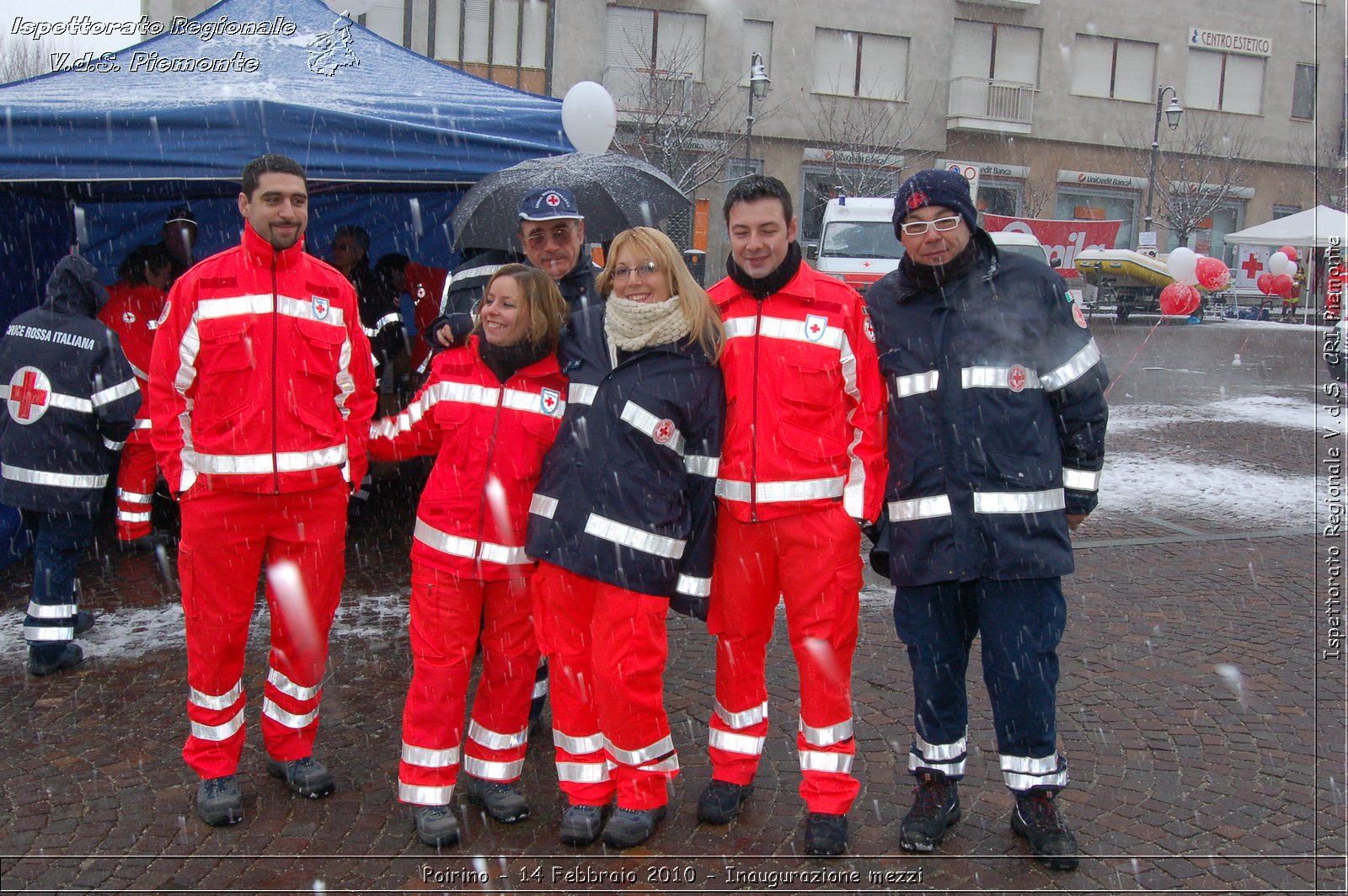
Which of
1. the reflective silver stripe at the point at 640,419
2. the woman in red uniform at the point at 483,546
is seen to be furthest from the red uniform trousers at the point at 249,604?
the reflective silver stripe at the point at 640,419

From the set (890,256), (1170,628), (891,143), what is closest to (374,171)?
(1170,628)

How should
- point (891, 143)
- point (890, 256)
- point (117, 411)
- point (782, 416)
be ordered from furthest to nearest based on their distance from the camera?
1. point (891, 143)
2. point (890, 256)
3. point (117, 411)
4. point (782, 416)

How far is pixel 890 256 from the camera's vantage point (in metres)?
16.5

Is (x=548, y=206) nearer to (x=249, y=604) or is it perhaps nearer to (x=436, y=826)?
(x=249, y=604)

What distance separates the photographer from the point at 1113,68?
35312 mm

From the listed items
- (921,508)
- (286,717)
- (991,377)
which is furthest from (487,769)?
(991,377)

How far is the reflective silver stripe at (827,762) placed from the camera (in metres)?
3.59

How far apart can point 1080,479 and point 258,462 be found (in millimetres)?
2773

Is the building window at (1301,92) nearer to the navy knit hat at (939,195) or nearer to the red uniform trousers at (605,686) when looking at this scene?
the navy knit hat at (939,195)

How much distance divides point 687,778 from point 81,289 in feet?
12.5

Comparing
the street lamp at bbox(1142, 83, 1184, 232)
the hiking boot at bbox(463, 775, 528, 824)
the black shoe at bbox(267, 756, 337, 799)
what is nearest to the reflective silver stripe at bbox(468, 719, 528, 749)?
the hiking boot at bbox(463, 775, 528, 824)

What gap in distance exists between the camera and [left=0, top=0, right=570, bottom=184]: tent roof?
19.0ft

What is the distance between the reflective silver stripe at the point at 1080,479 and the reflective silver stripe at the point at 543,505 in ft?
5.54

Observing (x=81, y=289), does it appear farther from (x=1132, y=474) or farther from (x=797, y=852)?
(x=1132, y=474)
